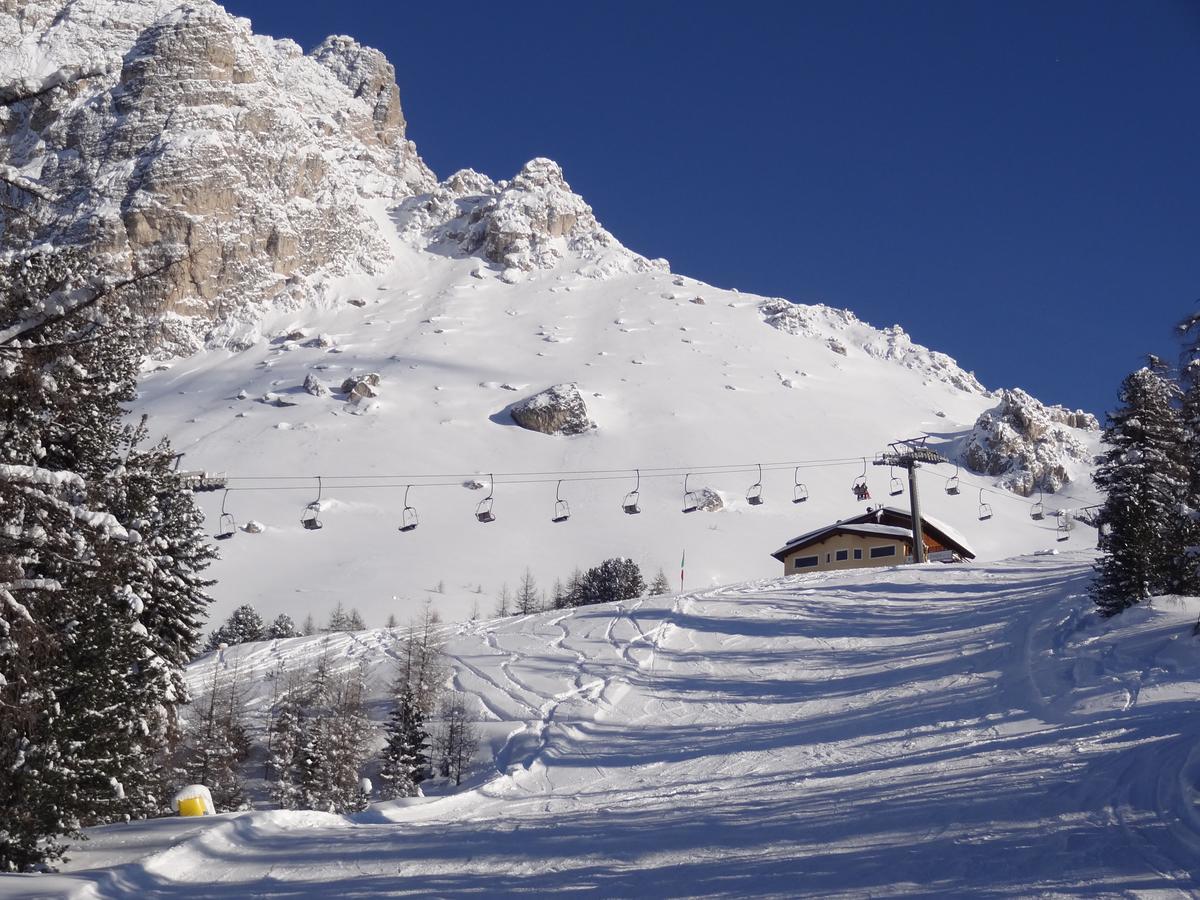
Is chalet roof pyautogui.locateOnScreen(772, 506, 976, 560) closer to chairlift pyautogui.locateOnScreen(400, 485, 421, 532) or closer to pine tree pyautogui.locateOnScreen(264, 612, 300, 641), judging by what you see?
chairlift pyautogui.locateOnScreen(400, 485, 421, 532)

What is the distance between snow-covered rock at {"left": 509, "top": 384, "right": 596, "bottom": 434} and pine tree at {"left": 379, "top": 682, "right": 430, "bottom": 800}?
101m

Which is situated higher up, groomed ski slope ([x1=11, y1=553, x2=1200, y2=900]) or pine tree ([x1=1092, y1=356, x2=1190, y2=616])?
pine tree ([x1=1092, y1=356, x2=1190, y2=616])

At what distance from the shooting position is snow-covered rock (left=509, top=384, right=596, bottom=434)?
5266 inches

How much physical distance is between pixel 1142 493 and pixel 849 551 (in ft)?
101

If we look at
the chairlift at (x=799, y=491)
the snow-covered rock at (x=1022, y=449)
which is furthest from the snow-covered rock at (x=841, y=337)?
the chairlift at (x=799, y=491)

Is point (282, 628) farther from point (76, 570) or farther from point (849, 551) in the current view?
point (76, 570)

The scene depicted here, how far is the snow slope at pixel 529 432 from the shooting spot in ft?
319

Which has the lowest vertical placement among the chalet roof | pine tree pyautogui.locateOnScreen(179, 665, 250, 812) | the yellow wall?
pine tree pyautogui.locateOnScreen(179, 665, 250, 812)

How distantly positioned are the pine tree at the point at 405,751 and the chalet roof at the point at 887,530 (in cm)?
2911

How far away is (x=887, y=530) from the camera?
182 feet

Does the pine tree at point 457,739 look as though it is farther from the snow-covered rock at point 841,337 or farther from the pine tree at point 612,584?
the snow-covered rock at point 841,337

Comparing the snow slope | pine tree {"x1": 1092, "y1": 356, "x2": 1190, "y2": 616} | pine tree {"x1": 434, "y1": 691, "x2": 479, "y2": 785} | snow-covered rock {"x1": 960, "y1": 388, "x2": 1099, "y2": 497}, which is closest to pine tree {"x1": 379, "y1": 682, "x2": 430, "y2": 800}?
pine tree {"x1": 434, "y1": 691, "x2": 479, "y2": 785}

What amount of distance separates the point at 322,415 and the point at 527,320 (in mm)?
54830

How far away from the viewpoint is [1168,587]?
80.9 feet
